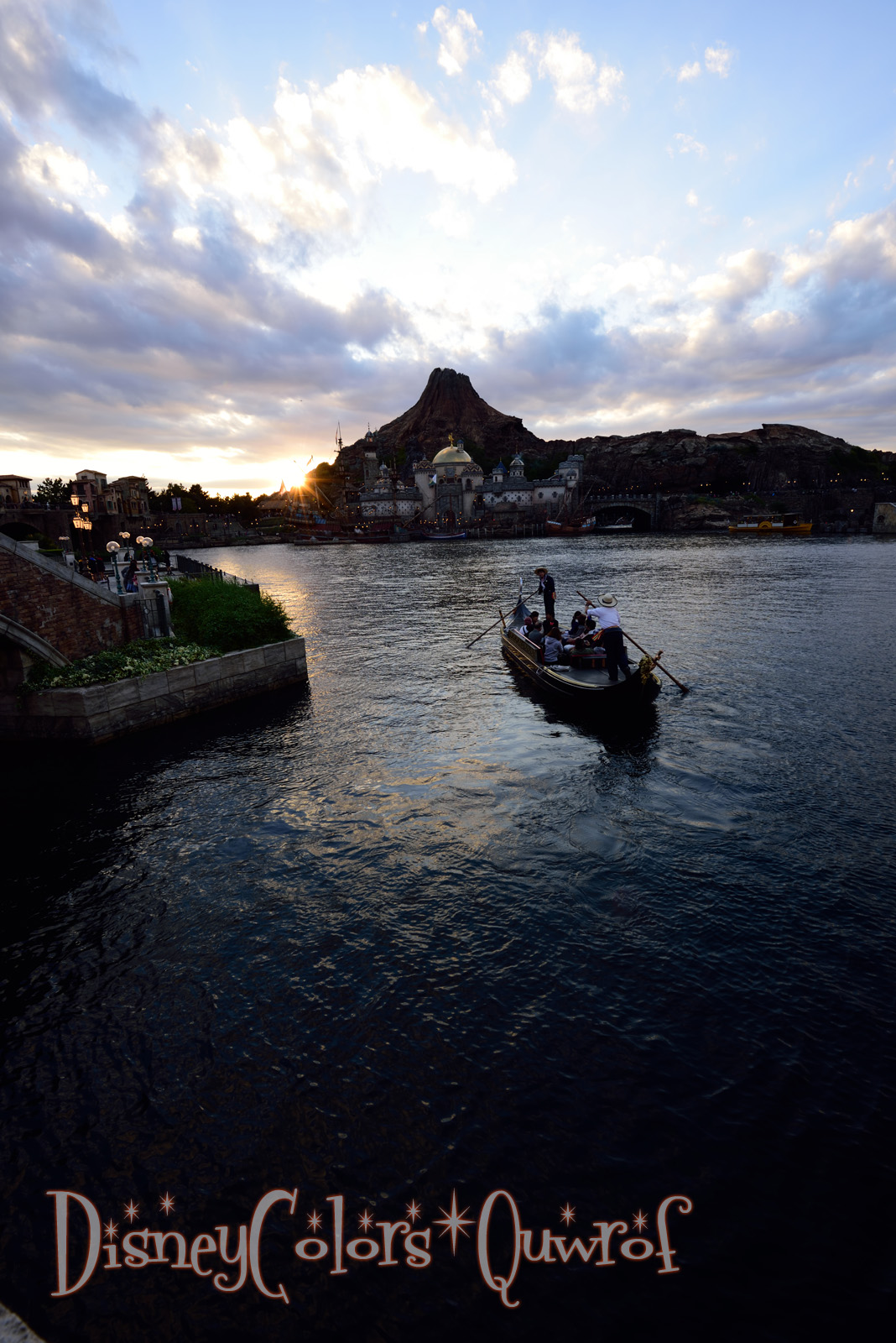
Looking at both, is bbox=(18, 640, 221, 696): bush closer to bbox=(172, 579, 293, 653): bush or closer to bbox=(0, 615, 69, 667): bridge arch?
bbox=(0, 615, 69, 667): bridge arch

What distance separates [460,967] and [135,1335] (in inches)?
182

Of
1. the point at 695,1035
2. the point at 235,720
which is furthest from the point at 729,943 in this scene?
the point at 235,720

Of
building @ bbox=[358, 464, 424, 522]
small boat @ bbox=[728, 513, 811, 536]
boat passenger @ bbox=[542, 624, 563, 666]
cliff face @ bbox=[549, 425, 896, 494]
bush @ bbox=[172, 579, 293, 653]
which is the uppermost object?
cliff face @ bbox=[549, 425, 896, 494]

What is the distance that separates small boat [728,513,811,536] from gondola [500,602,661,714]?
371 feet

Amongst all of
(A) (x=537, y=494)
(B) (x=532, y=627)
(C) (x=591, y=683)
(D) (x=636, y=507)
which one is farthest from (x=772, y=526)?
(C) (x=591, y=683)

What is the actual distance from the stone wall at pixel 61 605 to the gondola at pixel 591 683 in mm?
13842

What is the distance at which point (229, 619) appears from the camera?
72.3 ft

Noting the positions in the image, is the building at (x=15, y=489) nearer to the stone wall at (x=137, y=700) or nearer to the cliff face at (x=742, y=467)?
the stone wall at (x=137, y=700)

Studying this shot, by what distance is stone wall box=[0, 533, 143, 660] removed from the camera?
16391mm

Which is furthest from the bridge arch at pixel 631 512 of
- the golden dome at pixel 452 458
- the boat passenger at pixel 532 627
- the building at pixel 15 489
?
the boat passenger at pixel 532 627

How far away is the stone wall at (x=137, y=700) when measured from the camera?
16578 millimetres

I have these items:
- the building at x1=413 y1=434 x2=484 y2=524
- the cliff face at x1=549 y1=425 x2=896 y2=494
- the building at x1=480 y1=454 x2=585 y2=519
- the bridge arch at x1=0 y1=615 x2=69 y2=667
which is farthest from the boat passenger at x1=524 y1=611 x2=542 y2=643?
the cliff face at x1=549 y1=425 x2=896 y2=494

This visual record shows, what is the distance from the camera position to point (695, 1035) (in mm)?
7078

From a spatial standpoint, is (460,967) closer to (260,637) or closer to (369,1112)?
(369,1112)
